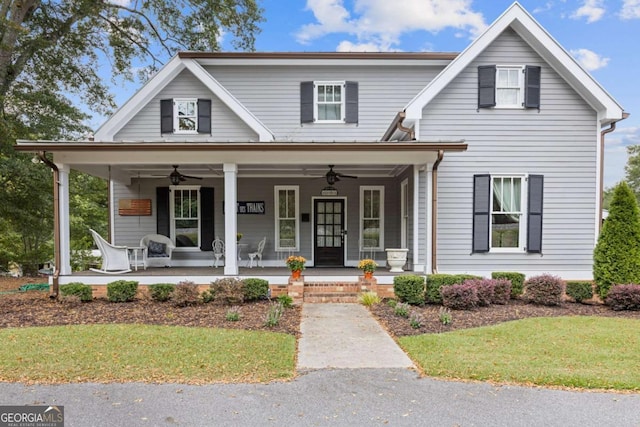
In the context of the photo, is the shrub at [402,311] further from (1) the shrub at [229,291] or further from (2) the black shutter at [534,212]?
(2) the black shutter at [534,212]

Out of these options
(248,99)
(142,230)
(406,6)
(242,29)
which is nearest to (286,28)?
(242,29)

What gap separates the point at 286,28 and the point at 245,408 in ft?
54.1

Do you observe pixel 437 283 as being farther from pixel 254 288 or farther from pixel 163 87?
pixel 163 87

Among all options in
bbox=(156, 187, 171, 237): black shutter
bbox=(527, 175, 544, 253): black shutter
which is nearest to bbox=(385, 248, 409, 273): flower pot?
bbox=(527, 175, 544, 253): black shutter

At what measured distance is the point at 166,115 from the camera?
11.2m

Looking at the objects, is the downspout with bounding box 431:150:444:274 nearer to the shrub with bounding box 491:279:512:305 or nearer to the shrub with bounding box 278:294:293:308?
the shrub with bounding box 491:279:512:305

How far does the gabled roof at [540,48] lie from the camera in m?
8.96

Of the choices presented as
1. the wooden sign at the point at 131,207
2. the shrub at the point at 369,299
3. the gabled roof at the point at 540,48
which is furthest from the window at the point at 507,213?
the wooden sign at the point at 131,207

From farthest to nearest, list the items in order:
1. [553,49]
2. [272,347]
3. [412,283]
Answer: [553,49] → [412,283] → [272,347]

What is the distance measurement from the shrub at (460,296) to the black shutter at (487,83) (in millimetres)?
4684

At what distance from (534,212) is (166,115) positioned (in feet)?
33.5

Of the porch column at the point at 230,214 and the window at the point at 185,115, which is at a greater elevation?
the window at the point at 185,115

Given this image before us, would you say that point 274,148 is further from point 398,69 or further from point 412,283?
point 398,69

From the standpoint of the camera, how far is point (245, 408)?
354cm
